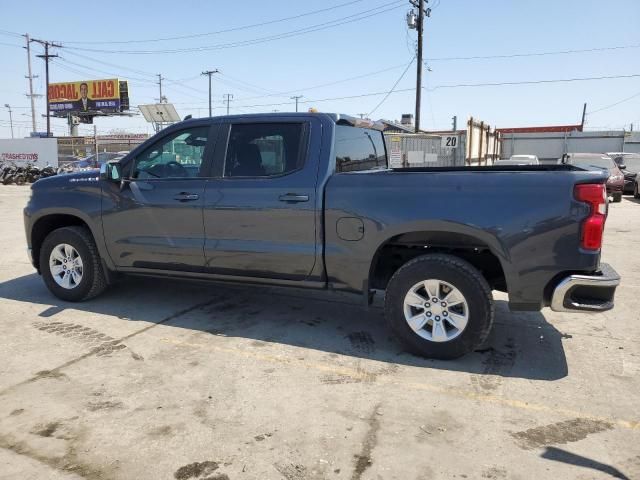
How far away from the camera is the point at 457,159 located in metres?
21.0

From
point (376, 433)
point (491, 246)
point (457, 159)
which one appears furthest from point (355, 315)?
point (457, 159)

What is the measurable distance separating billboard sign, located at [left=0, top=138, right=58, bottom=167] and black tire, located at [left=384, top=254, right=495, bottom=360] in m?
29.7

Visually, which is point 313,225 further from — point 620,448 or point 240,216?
point 620,448

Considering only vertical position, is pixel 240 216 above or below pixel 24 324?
above

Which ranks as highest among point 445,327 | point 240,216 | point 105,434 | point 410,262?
point 240,216

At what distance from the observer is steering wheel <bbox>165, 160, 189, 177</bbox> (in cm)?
504

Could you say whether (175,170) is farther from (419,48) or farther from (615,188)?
(419,48)

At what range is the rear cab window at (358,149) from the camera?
467cm

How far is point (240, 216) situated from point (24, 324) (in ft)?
7.82

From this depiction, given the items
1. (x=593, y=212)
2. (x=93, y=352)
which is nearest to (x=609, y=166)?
(x=593, y=212)

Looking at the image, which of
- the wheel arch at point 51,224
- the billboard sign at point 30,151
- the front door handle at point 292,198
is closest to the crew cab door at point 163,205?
the wheel arch at point 51,224

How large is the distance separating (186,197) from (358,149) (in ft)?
5.59

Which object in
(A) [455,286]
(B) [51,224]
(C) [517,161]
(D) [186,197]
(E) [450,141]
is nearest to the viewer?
(A) [455,286]

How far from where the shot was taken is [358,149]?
5.08 meters
